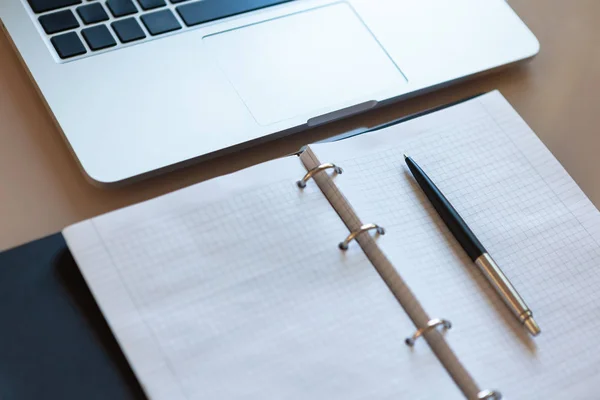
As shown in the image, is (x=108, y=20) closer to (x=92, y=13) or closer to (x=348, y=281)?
(x=92, y=13)

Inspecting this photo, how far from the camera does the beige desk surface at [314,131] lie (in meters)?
0.61

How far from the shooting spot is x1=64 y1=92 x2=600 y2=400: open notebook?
52 cm

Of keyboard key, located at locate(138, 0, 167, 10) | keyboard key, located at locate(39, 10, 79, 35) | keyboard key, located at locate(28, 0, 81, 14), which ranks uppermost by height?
keyboard key, located at locate(28, 0, 81, 14)

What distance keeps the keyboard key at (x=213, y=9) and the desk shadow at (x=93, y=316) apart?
25cm

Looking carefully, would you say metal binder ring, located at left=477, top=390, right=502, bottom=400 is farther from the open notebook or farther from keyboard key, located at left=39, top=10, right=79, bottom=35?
keyboard key, located at left=39, top=10, right=79, bottom=35

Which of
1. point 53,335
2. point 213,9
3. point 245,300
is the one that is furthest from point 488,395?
point 213,9

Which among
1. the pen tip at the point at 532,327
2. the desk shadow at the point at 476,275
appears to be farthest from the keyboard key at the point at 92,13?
the pen tip at the point at 532,327

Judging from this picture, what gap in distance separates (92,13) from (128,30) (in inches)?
1.3

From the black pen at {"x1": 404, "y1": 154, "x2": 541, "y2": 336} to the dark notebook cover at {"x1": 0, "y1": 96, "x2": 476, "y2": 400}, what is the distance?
0.88 feet

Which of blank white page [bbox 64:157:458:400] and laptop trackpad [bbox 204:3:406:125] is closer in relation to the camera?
blank white page [bbox 64:157:458:400]

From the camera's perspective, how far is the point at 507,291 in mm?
583

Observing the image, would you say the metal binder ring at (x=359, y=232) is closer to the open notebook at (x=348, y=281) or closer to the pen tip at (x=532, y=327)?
the open notebook at (x=348, y=281)

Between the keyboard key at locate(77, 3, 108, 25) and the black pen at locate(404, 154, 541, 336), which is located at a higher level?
the keyboard key at locate(77, 3, 108, 25)

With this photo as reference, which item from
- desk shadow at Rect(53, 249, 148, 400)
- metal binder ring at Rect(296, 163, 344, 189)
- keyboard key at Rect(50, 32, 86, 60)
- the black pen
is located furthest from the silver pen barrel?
keyboard key at Rect(50, 32, 86, 60)
